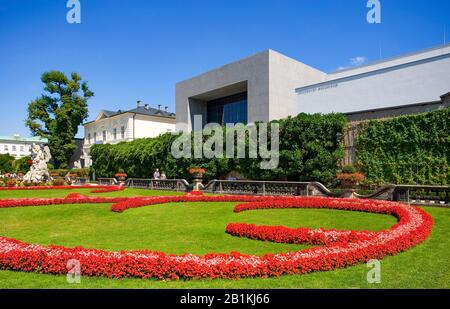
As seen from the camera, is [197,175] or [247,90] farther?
[247,90]

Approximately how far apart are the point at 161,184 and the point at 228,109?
1557 cm

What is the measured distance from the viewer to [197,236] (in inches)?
308

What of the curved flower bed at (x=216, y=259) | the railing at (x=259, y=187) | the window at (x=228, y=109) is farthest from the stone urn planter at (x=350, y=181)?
the window at (x=228, y=109)

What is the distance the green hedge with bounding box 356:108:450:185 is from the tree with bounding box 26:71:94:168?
47.5 m

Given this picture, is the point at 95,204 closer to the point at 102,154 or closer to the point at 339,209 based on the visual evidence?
the point at 339,209

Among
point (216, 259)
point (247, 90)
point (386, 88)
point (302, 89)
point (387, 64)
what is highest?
point (387, 64)

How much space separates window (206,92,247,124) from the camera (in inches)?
1404

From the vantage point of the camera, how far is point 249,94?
103 ft

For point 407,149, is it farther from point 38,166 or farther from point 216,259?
point 38,166

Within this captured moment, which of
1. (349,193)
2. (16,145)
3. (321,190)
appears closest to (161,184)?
(321,190)

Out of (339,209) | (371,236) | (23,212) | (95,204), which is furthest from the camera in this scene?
(95,204)

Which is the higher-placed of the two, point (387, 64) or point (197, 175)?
point (387, 64)
